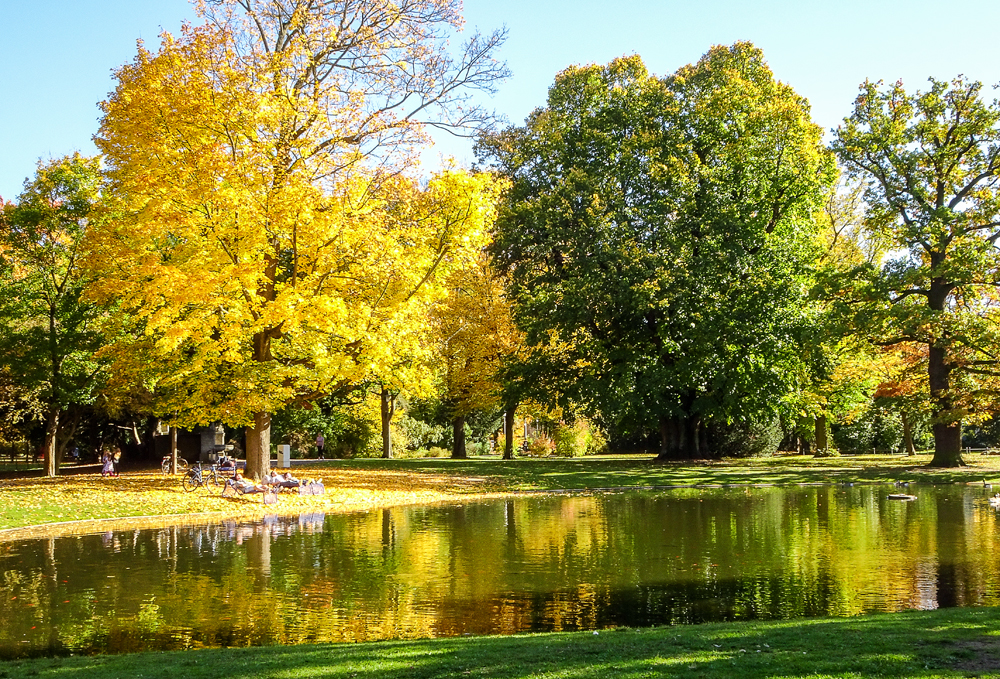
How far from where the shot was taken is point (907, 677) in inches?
249

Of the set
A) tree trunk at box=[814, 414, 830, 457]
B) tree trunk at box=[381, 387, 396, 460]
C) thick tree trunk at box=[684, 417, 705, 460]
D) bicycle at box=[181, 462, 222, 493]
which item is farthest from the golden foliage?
bicycle at box=[181, 462, 222, 493]

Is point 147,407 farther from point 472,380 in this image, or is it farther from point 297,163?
point 472,380

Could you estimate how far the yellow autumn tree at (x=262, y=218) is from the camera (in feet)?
72.9

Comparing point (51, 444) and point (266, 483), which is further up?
point (51, 444)

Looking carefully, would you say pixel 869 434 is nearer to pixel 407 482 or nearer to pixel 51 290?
pixel 407 482

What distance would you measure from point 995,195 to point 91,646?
34140 millimetres

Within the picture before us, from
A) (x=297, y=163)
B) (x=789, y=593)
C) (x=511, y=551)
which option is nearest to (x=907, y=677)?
(x=789, y=593)

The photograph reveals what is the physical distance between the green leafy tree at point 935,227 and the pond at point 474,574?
12694 mm

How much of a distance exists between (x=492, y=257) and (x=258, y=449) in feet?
62.0

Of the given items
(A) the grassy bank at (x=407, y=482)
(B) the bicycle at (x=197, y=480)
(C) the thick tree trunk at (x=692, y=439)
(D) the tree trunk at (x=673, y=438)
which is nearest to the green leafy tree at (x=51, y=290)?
(A) the grassy bank at (x=407, y=482)

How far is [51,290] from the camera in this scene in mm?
28328

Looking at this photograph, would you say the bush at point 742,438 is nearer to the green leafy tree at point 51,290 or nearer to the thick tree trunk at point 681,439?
the thick tree trunk at point 681,439

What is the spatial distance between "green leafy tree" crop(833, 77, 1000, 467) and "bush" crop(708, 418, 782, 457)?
1029 cm

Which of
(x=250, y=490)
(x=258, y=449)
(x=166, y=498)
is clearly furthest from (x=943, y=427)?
(x=166, y=498)
